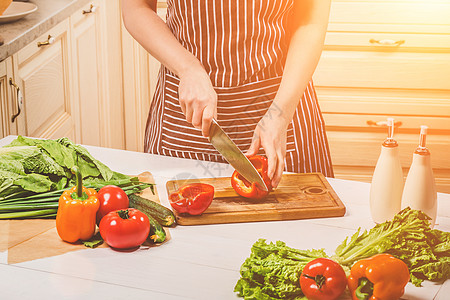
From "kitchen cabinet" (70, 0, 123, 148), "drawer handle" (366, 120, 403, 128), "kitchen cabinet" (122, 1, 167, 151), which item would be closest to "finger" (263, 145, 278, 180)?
"kitchen cabinet" (70, 0, 123, 148)

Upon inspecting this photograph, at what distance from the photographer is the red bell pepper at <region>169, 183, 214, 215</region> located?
1339 mm

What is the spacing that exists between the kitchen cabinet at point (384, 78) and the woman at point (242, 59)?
1.26 meters

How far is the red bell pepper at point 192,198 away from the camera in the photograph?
4.39 ft

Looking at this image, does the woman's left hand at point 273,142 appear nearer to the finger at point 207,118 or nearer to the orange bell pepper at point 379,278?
the finger at point 207,118

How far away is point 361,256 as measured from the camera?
1112 mm

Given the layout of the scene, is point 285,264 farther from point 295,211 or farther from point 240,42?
point 240,42

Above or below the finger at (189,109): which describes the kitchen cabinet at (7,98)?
below

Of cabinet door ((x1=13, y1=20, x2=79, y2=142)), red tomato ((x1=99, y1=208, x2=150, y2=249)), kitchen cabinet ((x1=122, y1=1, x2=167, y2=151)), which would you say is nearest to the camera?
red tomato ((x1=99, y1=208, x2=150, y2=249))

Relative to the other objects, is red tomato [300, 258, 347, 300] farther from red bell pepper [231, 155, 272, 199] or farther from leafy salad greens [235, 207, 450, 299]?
red bell pepper [231, 155, 272, 199]

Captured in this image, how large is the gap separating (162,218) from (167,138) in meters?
0.53

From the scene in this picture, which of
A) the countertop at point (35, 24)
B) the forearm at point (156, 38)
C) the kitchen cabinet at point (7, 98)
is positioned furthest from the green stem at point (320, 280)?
the kitchen cabinet at point (7, 98)

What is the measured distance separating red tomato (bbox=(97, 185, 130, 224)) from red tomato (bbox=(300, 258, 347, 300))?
443mm

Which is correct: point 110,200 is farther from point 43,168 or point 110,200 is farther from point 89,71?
point 89,71

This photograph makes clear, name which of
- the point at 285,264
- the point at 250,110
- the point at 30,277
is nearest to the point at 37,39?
the point at 250,110
